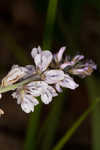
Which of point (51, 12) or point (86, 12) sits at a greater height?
point (86, 12)

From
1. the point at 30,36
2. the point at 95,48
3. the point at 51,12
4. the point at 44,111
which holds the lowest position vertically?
the point at 51,12

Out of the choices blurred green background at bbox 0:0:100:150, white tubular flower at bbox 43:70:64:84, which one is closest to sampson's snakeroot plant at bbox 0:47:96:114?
white tubular flower at bbox 43:70:64:84

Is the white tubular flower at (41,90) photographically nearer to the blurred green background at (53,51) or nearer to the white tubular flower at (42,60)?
the white tubular flower at (42,60)

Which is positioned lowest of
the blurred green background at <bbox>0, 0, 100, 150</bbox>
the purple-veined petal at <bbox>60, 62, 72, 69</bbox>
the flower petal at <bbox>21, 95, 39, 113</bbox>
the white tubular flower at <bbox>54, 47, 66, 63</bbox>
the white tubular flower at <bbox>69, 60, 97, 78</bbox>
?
the flower petal at <bbox>21, 95, 39, 113</bbox>

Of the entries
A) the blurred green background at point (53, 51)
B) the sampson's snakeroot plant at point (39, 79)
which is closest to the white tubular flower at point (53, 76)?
the sampson's snakeroot plant at point (39, 79)

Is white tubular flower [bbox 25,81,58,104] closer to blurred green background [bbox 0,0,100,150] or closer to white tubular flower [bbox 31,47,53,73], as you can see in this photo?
white tubular flower [bbox 31,47,53,73]

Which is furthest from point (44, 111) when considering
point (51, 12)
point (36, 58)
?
point (36, 58)

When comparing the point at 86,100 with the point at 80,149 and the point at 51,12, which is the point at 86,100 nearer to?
the point at 80,149
